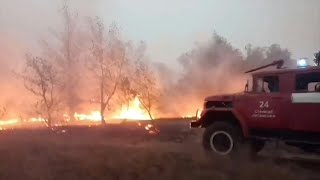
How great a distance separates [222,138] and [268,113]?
1.45 metres

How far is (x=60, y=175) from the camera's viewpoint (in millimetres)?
10133

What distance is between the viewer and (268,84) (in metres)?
12.3

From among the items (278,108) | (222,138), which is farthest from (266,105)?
(222,138)

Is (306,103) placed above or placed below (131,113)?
below

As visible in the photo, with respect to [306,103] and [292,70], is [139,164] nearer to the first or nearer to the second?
[306,103]

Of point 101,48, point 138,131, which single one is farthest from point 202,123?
point 101,48

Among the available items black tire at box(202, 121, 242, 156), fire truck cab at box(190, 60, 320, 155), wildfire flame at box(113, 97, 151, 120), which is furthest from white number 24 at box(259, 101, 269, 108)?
wildfire flame at box(113, 97, 151, 120)

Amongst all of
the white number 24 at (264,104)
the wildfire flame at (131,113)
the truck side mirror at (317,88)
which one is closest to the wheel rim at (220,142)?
the white number 24 at (264,104)

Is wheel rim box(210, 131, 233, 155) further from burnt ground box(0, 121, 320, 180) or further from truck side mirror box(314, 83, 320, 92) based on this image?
truck side mirror box(314, 83, 320, 92)

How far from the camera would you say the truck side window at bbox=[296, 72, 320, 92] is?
1155 centimetres

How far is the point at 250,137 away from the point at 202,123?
1513mm

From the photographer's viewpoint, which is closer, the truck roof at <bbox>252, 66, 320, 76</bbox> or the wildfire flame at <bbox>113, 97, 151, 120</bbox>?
the truck roof at <bbox>252, 66, 320, 76</bbox>

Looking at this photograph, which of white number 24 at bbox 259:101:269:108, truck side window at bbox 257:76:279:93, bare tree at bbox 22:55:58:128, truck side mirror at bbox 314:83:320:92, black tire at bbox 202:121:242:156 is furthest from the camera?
bare tree at bbox 22:55:58:128

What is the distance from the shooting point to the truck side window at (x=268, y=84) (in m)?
12.1
